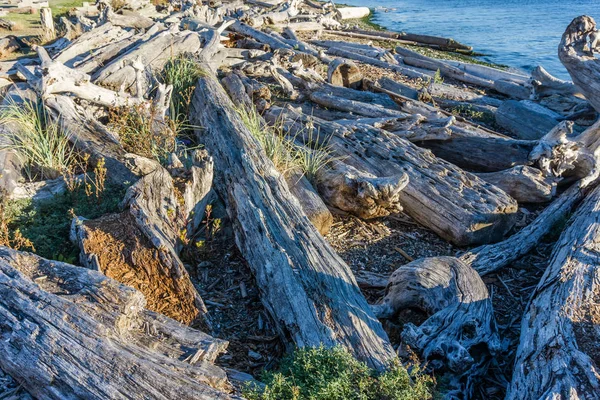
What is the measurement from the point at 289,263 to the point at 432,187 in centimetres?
220

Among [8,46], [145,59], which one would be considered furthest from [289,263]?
[8,46]

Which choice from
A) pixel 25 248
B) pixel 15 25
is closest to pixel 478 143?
pixel 25 248

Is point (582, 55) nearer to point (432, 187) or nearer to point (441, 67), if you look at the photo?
point (432, 187)

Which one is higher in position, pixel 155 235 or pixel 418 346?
pixel 155 235

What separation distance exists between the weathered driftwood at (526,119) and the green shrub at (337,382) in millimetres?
5700

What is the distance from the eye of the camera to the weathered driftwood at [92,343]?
7.95 ft

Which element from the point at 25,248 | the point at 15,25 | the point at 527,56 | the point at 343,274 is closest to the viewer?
the point at 343,274

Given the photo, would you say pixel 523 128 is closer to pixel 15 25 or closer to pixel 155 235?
pixel 155 235

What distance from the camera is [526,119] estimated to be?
755 cm

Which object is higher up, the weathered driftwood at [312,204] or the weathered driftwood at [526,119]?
the weathered driftwood at [526,119]

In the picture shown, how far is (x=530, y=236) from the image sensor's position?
4891mm

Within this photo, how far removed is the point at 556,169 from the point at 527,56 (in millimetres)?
13088

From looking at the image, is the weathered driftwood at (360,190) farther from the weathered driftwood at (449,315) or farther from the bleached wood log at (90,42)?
the bleached wood log at (90,42)

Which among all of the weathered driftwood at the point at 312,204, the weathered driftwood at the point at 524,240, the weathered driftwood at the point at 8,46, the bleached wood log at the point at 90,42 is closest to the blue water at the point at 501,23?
the weathered driftwood at the point at 524,240
